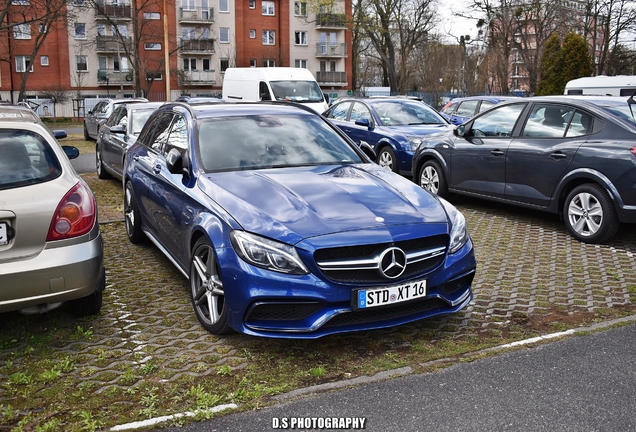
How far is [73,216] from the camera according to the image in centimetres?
481

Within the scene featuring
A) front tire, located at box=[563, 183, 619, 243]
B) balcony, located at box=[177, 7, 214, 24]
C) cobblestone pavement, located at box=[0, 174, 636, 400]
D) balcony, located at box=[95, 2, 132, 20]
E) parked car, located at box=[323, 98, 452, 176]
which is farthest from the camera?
balcony, located at box=[177, 7, 214, 24]

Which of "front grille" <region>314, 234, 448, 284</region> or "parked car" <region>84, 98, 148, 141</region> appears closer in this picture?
"front grille" <region>314, 234, 448, 284</region>

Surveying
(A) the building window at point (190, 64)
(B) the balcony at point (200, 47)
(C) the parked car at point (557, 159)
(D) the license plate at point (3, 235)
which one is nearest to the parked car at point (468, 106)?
(C) the parked car at point (557, 159)

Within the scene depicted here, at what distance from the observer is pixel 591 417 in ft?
12.3

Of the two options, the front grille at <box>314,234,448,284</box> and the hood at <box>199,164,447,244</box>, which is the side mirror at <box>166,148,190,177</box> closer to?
the hood at <box>199,164,447,244</box>

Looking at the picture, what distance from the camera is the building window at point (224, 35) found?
214 feet

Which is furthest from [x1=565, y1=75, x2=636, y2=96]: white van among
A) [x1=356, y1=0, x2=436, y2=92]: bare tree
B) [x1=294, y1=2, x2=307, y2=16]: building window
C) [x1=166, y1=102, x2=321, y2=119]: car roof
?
[x1=294, y1=2, x2=307, y2=16]: building window

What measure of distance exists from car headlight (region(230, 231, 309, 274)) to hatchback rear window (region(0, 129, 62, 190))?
5.09ft

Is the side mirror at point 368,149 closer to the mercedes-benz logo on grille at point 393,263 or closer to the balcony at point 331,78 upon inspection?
the mercedes-benz logo on grille at point 393,263

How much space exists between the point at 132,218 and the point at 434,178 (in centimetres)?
501

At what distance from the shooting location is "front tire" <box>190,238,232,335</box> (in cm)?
481

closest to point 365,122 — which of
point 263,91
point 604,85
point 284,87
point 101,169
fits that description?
point 101,169

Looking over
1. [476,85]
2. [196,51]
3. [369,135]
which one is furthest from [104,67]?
[369,135]

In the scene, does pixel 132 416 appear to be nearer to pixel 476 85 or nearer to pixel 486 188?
pixel 486 188
